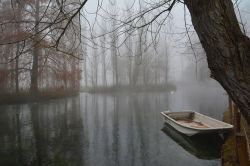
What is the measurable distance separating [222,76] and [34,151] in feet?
26.6

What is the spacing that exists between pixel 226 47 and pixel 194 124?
35.2ft

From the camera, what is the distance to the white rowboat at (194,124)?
941 centimetres

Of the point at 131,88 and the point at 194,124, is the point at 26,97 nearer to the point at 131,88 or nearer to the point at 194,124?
the point at 194,124

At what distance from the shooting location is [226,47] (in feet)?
5.13

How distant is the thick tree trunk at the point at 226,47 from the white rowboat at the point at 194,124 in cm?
810

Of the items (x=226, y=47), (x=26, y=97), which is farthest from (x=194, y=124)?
(x=26, y=97)

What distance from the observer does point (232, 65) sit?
1.55m

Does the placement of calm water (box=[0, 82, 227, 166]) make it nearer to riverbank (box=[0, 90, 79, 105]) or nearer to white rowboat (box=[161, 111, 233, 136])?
white rowboat (box=[161, 111, 233, 136])

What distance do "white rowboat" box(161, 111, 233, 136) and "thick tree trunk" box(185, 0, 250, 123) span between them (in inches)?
319

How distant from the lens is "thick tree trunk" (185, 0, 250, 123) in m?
1.54

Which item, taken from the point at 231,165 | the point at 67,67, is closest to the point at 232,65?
the point at 231,165

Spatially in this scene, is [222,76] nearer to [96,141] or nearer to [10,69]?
[96,141]

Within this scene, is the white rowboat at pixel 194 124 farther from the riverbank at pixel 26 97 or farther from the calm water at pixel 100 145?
the riverbank at pixel 26 97

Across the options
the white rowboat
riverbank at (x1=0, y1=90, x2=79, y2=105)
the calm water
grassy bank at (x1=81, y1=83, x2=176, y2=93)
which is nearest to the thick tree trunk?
the calm water
